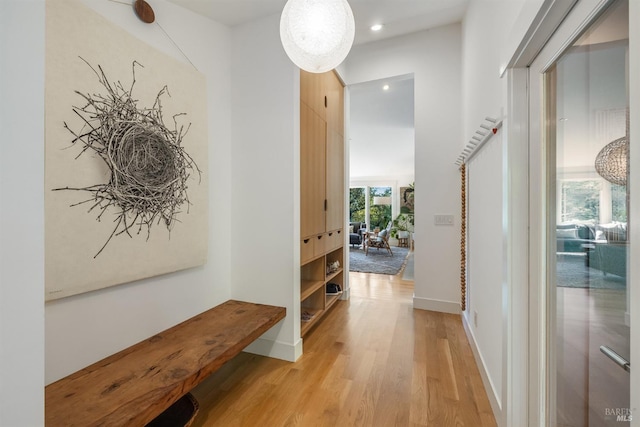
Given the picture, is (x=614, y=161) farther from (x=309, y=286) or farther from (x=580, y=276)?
(x=309, y=286)

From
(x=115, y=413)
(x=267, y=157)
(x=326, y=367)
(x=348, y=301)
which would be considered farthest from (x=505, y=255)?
(x=348, y=301)

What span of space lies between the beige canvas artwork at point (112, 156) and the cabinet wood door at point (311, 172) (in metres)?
0.84

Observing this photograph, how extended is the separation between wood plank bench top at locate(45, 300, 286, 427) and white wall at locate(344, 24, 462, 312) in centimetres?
213

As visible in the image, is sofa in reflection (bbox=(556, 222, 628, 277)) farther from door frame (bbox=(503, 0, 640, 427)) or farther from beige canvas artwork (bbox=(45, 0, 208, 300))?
beige canvas artwork (bbox=(45, 0, 208, 300))

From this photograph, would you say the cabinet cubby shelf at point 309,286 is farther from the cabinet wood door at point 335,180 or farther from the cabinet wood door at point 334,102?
the cabinet wood door at point 334,102

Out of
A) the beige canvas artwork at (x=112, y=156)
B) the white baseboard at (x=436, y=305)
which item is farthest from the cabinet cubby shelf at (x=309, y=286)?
the white baseboard at (x=436, y=305)

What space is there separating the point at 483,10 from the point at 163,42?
2.23 metres

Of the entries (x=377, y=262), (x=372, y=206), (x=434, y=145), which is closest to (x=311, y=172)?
(x=434, y=145)

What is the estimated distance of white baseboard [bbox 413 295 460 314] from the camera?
2.96 m

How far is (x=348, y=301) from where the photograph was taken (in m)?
3.37

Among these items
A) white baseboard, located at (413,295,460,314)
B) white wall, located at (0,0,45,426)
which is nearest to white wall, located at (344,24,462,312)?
white baseboard, located at (413,295,460,314)

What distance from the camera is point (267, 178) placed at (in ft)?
6.91

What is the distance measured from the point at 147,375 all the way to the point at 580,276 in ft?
6.18

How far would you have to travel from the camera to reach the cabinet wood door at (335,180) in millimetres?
2863
